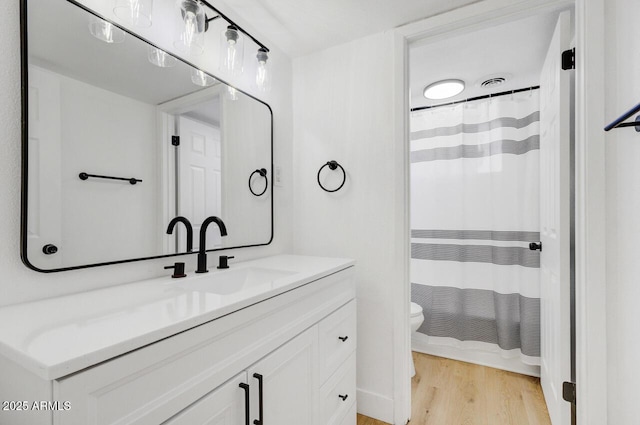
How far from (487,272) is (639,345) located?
A: 1.40m

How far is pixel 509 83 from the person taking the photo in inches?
89.1

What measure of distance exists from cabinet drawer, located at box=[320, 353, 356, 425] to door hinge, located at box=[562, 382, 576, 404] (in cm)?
95

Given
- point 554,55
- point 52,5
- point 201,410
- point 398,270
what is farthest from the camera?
point 398,270

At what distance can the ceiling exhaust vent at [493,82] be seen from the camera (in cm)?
221

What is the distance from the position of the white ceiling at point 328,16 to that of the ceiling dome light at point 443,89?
0.78 metres

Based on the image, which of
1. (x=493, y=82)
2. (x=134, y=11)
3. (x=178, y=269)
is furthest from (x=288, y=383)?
(x=493, y=82)

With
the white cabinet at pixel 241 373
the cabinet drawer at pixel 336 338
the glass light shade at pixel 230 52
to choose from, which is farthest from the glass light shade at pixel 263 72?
the cabinet drawer at pixel 336 338

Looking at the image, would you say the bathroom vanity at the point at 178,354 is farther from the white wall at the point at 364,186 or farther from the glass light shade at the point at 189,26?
the glass light shade at the point at 189,26

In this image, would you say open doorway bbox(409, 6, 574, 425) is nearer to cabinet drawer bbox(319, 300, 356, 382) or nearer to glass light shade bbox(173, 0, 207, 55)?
cabinet drawer bbox(319, 300, 356, 382)

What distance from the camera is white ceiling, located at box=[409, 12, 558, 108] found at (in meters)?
1.70

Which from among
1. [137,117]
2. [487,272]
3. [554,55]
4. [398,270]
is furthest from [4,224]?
[487,272]

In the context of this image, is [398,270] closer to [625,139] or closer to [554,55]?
[625,139]

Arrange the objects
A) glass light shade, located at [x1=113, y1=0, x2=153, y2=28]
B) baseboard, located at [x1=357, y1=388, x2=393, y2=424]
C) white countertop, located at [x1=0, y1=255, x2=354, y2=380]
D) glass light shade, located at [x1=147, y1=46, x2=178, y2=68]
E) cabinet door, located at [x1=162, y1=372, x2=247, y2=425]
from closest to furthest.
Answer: white countertop, located at [x1=0, y1=255, x2=354, y2=380] < cabinet door, located at [x1=162, y1=372, x2=247, y2=425] < glass light shade, located at [x1=113, y1=0, x2=153, y2=28] < glass light shade, located at [x1=147, y1=46, x2=178, y2=68] < baseboard, located at [x1=357, y1=388, x2=393, y2=424]

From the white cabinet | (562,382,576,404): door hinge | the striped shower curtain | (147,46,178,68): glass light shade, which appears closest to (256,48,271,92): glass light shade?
(147,46,178,68): glass light shade
